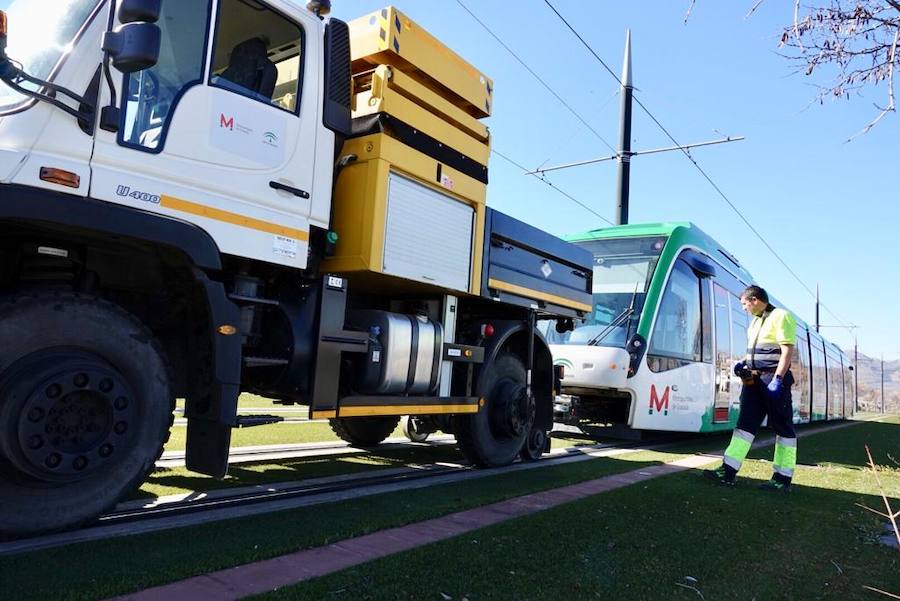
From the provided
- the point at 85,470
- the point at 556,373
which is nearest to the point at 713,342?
the point at 556,373

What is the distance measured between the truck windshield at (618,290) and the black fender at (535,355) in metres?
1.88

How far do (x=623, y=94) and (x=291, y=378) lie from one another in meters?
12.3

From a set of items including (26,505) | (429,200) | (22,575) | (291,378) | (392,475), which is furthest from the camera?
(392,475)

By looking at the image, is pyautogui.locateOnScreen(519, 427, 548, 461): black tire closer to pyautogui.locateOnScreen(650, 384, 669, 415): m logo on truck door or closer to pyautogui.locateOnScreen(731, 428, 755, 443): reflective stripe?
pyautogui.locateOnScreen(731, 428, 755, 443): reflective stripe

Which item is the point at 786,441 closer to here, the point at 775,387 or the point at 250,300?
the point at 775,387

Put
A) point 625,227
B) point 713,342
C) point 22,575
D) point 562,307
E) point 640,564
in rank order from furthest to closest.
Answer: point 713,342 < point 625,227 < point 562,307 < point 640,564 < point 22,575

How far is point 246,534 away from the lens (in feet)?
11.5

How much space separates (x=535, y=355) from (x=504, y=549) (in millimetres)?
3879

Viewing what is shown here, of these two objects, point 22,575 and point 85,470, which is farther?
point 85,470

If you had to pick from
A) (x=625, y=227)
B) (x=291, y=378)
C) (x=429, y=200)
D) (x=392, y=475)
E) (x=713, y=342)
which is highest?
(x=625, y=227)

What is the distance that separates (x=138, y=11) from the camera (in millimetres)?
3037

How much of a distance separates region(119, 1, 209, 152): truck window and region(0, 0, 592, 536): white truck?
11 mm

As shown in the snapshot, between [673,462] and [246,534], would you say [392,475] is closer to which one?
[246,534]

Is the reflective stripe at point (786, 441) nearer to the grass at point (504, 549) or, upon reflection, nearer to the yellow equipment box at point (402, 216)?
the grass at point (504, 549)
